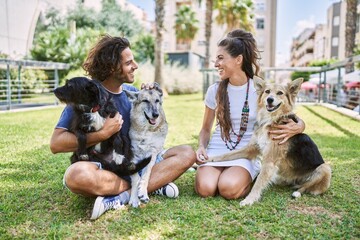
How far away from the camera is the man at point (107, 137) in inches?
114

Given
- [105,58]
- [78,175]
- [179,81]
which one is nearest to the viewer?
[78,175]

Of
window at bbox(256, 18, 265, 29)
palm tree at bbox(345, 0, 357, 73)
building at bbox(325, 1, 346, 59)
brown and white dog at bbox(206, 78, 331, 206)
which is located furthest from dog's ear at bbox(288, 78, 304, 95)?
building at bbox(325, 1, 346, 59)

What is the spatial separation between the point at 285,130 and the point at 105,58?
1914 millimetres

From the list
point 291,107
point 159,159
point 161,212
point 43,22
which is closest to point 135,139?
point 159,159

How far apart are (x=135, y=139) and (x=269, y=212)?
141 cm

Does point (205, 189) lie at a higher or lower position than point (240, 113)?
lower

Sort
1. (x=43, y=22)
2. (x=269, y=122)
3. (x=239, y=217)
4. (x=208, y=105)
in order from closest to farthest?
(x=239, y=217), (x=269, y=122), (x=208, y=105), (x=43, y=22)

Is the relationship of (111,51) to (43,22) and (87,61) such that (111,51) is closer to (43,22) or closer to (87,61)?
(87,61)

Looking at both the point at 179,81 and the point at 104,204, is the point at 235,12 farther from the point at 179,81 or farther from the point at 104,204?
the point at 104,204

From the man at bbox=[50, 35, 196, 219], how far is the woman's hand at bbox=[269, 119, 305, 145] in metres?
0.87

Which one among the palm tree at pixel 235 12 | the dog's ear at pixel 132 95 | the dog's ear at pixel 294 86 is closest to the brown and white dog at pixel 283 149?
the dog's ear at pixel 294 86

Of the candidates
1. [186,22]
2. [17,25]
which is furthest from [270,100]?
[186,22]

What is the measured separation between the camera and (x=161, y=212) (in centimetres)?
306

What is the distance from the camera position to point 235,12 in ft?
91.4
